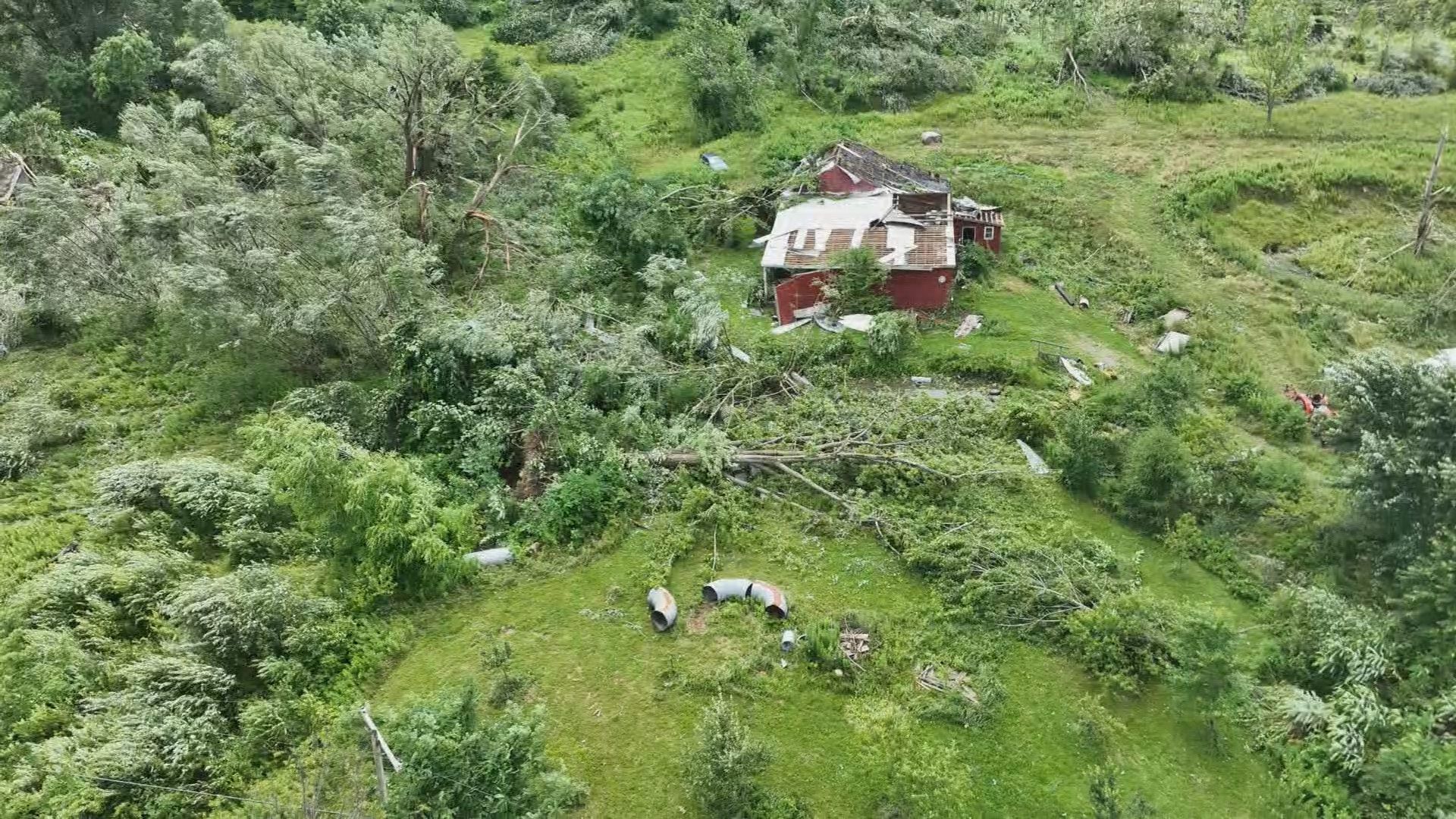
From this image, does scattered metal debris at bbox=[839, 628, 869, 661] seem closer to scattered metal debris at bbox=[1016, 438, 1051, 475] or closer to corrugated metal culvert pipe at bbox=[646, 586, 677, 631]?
corrugated metal culvert pipe at bbox=[646, 586, 677, 631]

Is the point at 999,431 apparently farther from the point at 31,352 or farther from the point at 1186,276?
the point at 31,352

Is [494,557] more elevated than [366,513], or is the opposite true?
[366,513]

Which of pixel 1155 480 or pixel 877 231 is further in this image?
pixel 877 231

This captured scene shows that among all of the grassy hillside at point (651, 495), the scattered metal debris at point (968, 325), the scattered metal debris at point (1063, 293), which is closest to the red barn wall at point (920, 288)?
the grassy hillside at point (651, 495)

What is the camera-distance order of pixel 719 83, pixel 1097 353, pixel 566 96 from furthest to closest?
pixel 566 96 → pixel 719 83 → pixel 1097 353

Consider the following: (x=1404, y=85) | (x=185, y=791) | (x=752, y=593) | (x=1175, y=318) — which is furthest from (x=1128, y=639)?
Answer: (x=1404, y=85)

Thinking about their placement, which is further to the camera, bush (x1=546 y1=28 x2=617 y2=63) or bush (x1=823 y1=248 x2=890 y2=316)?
bush (x1=546 y1=28 x2=617 y2=63)

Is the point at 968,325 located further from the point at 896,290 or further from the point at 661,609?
the point at 661,609

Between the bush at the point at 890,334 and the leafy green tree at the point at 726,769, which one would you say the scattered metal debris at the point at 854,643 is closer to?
the leafy green tree at the point at 726,769

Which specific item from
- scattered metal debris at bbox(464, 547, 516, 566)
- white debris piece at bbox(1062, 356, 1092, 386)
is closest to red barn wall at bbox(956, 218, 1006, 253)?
white debris piece at bbox(1062, 356, 1092, 386)
